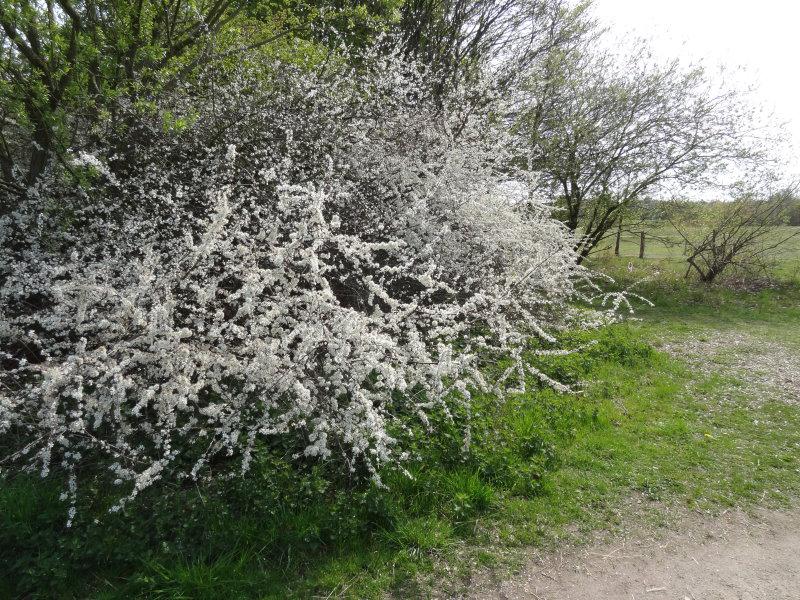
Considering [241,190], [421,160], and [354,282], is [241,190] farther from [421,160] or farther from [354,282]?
[421,160]

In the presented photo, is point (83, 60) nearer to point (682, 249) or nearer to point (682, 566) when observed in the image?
point (682, 566)

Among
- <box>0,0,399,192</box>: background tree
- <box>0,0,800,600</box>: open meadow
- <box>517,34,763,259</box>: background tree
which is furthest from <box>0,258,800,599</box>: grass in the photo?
<box>517,34,763,259</box>: background tree

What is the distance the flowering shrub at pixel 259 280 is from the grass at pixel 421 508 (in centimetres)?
25

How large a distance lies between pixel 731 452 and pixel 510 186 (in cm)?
497

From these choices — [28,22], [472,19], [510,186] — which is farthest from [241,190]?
[472,19]

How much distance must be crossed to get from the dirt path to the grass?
0.19 m

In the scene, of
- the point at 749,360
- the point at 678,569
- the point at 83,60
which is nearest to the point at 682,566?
the point at 678,569

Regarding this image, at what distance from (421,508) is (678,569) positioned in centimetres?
168

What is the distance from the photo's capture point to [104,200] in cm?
527

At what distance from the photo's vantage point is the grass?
2979 mm

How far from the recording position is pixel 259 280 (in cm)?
390

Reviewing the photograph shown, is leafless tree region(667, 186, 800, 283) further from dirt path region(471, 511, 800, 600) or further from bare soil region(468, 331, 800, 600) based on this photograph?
dirt path region(471, 511, 800, 600)

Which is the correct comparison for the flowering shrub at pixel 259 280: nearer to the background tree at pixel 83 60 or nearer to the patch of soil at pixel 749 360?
the background tree at pixel 83 60

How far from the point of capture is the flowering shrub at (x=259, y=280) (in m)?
3.54
